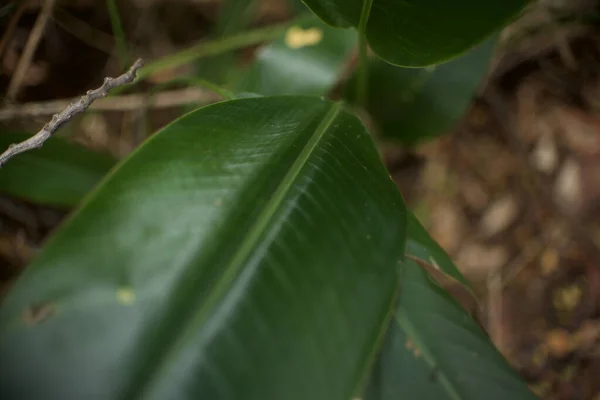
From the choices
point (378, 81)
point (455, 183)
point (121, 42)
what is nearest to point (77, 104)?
point (121, 42)

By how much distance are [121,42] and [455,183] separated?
0.73 m

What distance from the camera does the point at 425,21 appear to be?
42cm

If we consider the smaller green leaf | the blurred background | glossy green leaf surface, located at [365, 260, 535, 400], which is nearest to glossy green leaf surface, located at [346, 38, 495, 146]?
the blurred background

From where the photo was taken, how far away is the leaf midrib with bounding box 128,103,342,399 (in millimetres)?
319

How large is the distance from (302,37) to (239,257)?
52cm

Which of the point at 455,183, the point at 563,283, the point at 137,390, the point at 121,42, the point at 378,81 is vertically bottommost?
the point at 563,283

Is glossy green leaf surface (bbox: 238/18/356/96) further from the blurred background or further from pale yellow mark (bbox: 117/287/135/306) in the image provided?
pale yellow mark (bbox: 117/287/135/306)

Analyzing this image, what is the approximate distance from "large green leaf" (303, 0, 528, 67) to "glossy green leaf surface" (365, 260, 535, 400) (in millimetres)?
267

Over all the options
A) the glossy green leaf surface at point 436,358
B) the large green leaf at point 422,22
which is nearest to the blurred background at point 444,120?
the large green leaf at point 422,22

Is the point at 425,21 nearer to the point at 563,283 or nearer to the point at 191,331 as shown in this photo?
the point at 191,331

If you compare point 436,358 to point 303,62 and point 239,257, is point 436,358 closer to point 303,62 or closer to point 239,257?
point 239,257

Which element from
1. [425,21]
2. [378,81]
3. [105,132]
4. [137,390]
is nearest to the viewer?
[137,390]

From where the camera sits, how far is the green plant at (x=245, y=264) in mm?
317

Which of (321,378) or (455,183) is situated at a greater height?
(321,378)
